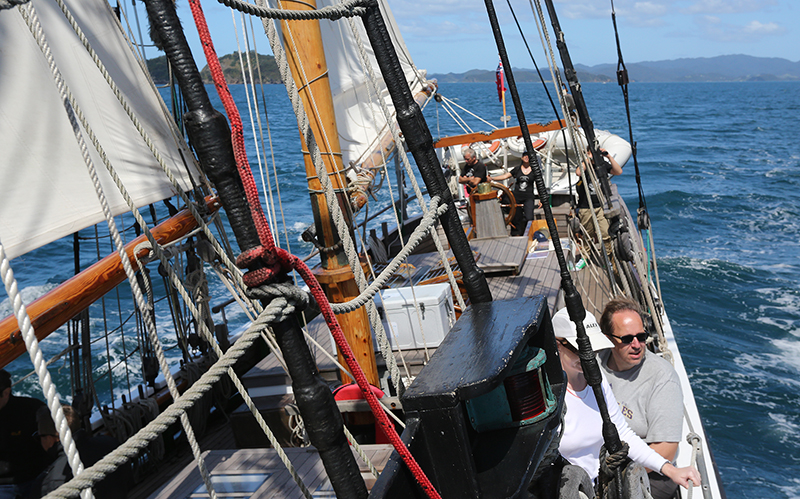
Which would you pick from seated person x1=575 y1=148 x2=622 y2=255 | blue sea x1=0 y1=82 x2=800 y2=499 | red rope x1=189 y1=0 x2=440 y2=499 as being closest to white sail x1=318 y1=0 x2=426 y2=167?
blue sea x1=0 y1=82 x2=800 y2=499

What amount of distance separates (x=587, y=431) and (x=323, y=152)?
212 centimetres

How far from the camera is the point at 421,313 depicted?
A: 4.42 metres

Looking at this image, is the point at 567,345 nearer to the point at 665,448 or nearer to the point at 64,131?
the point at 665,448

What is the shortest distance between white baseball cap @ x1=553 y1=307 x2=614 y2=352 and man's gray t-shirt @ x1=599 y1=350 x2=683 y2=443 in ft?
0.60

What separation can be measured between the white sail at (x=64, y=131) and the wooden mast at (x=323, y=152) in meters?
0.87

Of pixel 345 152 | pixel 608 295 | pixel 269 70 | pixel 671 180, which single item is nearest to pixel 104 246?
pixel 345 152

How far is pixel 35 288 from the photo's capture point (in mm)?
12891

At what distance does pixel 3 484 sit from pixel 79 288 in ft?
5.73

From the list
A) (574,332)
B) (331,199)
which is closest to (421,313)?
(574,332)

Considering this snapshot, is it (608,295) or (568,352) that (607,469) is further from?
(608,295)

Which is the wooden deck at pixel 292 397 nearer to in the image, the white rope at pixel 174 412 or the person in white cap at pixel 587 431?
the person in white cap at pixel 587 431

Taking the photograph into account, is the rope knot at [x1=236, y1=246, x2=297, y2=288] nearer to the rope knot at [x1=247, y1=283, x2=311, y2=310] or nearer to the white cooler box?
the rope knot at [x1=247, y1=283, x2=311, y2=310]

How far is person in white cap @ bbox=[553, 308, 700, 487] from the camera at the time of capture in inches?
104

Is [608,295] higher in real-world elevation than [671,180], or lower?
higher
